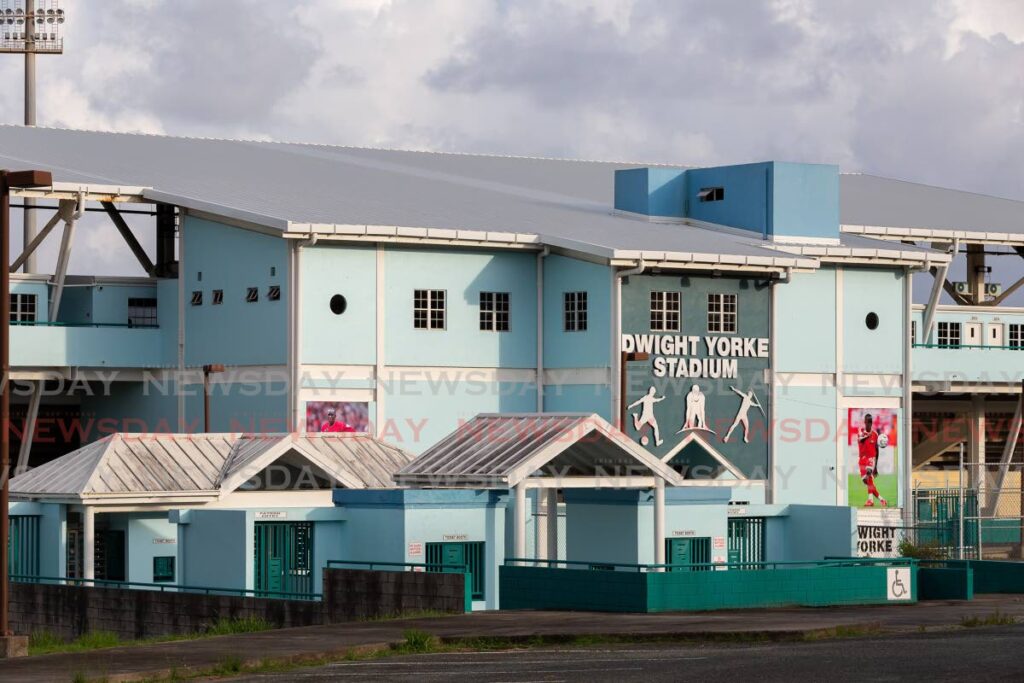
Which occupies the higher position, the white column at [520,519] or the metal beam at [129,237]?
the metal beam at [129,237]

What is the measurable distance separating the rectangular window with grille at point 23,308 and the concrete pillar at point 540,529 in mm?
17941

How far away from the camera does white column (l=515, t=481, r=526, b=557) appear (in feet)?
114

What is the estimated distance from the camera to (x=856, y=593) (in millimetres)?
35219

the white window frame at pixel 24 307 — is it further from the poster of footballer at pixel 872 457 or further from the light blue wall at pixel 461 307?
the poster of footballer at pixel 872 457

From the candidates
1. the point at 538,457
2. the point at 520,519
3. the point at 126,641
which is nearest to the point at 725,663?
the point at 538,457

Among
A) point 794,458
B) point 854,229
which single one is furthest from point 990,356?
point 794,458

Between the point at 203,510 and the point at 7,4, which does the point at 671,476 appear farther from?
the point at 7,4

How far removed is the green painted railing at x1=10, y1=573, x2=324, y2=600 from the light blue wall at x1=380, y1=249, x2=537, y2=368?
487 inches

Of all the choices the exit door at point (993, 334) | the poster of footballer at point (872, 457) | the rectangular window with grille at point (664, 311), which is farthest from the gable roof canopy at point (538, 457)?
the exit door at point (993, 334)

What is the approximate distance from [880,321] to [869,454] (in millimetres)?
3685

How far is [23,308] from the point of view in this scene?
5491cm

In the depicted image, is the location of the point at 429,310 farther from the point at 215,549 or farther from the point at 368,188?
the point at 215,549

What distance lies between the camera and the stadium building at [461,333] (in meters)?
45.8

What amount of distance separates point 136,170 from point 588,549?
23.9m
